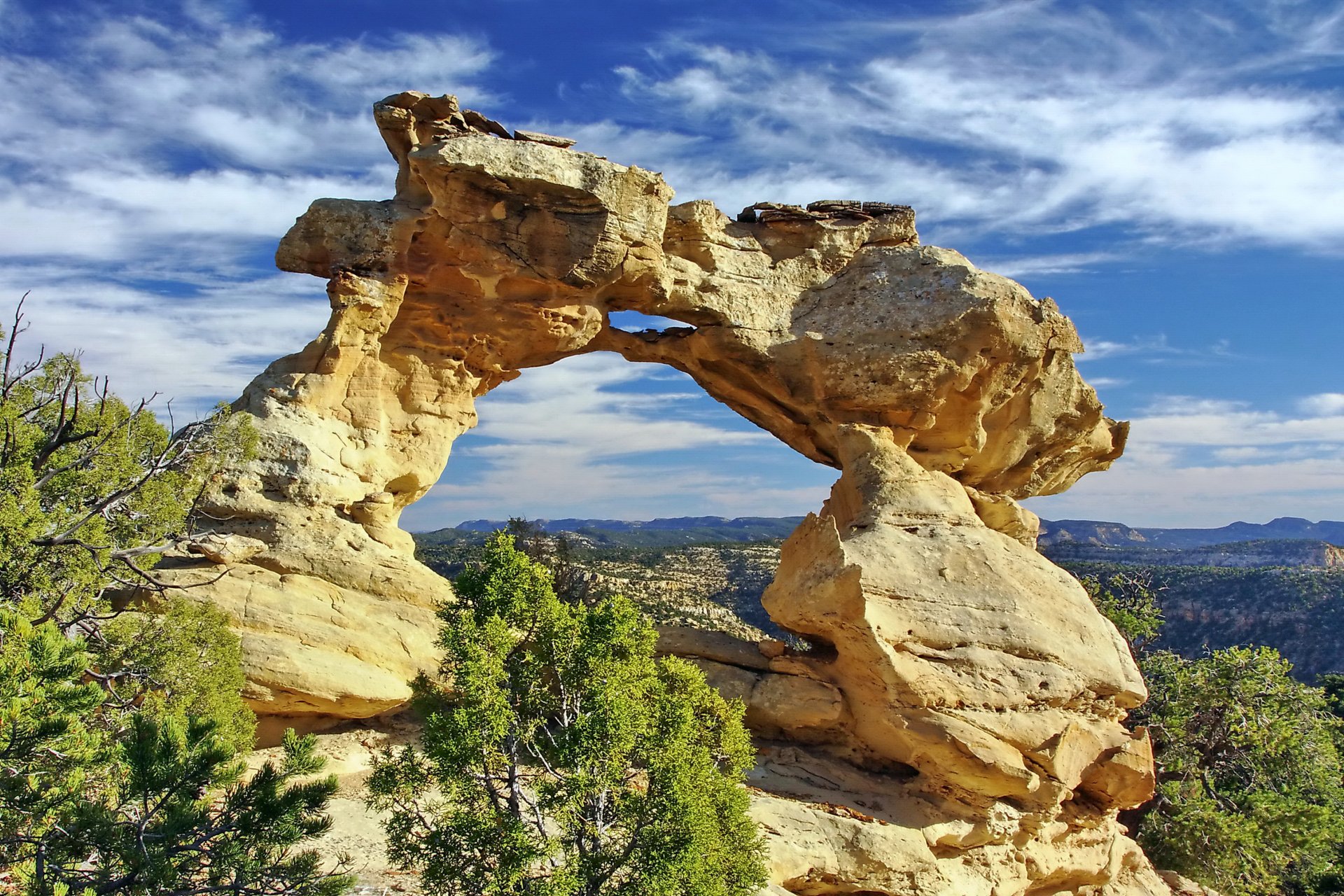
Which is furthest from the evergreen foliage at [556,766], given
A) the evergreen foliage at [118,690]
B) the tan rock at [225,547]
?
the tan rock at [225,547]

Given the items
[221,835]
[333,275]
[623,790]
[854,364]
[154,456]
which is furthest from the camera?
[854,364]

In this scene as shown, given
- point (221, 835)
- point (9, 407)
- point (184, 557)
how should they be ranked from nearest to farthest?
point (221, 835) < point (9, 407) < point (184, 557)

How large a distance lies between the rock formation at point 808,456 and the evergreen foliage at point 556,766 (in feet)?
13.7

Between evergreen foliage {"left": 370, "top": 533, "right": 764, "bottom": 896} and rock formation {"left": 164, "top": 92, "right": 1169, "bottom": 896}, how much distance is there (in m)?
4.19

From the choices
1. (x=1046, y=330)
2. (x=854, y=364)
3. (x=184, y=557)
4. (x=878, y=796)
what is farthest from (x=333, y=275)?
(x=1046, y=330)

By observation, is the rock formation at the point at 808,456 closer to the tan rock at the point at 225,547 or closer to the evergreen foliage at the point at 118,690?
the tan rock at the point at 225,547

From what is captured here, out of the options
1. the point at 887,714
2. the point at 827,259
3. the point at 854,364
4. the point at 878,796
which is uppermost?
the point at 827,259

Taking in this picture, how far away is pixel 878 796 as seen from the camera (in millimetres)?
15750

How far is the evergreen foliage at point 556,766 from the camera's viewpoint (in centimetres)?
945

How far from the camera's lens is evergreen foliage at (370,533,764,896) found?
9.45 m

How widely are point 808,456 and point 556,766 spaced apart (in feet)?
42.7

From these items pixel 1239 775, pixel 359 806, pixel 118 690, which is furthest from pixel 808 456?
pixel 118 690

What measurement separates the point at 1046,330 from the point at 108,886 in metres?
19.4

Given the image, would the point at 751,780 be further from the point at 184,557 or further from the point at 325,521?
the point at 184,557
